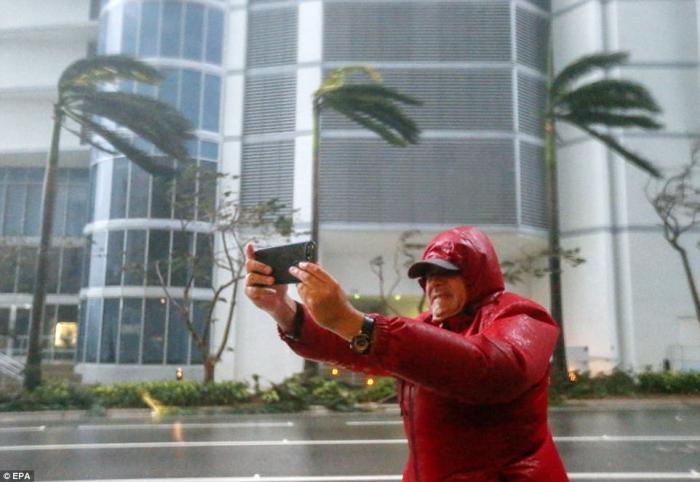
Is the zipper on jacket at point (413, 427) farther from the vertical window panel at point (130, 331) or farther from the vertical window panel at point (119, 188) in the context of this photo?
the vertical window panel at point (119, 188)

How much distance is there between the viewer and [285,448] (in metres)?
6.93

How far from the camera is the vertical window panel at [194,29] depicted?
1648cm

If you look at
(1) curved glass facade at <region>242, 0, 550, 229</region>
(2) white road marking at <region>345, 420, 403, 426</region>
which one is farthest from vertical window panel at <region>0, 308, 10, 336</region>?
(2) white road marking at <region>345, 420, 403, 426</region>

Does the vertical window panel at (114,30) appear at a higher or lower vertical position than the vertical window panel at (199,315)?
higher

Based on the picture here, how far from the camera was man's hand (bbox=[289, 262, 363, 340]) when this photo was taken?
917 mm

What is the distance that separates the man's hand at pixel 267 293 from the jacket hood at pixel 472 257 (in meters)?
0.29

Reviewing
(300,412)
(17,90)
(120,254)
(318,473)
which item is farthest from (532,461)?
(120,254)

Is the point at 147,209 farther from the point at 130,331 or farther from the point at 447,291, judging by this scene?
the point at 447,291

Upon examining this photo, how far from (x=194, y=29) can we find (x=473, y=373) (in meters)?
17.3

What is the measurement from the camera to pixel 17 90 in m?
12.0

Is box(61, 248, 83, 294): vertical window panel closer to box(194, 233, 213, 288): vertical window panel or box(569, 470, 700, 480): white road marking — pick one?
box(194, 233, 213, 288): vertical window panel

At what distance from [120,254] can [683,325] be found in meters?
14.0

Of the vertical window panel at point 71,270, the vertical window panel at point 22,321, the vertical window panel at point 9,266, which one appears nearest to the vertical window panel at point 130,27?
the vertical window panel at point 71,270

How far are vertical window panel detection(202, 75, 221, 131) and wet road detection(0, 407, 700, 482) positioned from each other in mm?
8677
